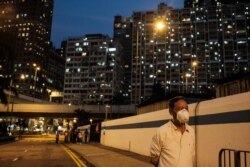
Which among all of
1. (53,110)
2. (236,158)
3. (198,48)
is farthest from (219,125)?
(198,48)

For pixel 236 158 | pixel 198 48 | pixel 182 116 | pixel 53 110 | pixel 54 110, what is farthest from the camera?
pixel 198 48

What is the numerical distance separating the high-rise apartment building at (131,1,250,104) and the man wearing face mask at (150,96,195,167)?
171 metres

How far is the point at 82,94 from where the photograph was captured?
197 m

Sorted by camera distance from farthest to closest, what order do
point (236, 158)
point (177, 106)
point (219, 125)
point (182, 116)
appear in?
point (219, 125), point (236, 158), point (177, 106), point (182, 116)

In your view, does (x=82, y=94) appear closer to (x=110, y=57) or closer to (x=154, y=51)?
(x=110, y=57)

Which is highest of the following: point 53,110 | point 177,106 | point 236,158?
point 53,110

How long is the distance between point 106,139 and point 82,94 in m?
163

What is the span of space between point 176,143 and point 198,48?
624 ft

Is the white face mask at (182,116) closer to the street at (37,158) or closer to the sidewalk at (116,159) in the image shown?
the sidewalk at (116,159)

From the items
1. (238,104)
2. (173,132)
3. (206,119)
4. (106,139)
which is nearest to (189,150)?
(173,132)

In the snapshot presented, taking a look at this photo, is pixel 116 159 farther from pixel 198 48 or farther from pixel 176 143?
pixel 198 48

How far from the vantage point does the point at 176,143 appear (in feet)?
15.8

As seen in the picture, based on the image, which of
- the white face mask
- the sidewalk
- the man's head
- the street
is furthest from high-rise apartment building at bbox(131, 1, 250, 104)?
the white face mask

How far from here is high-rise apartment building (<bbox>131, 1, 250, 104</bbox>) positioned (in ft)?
595
